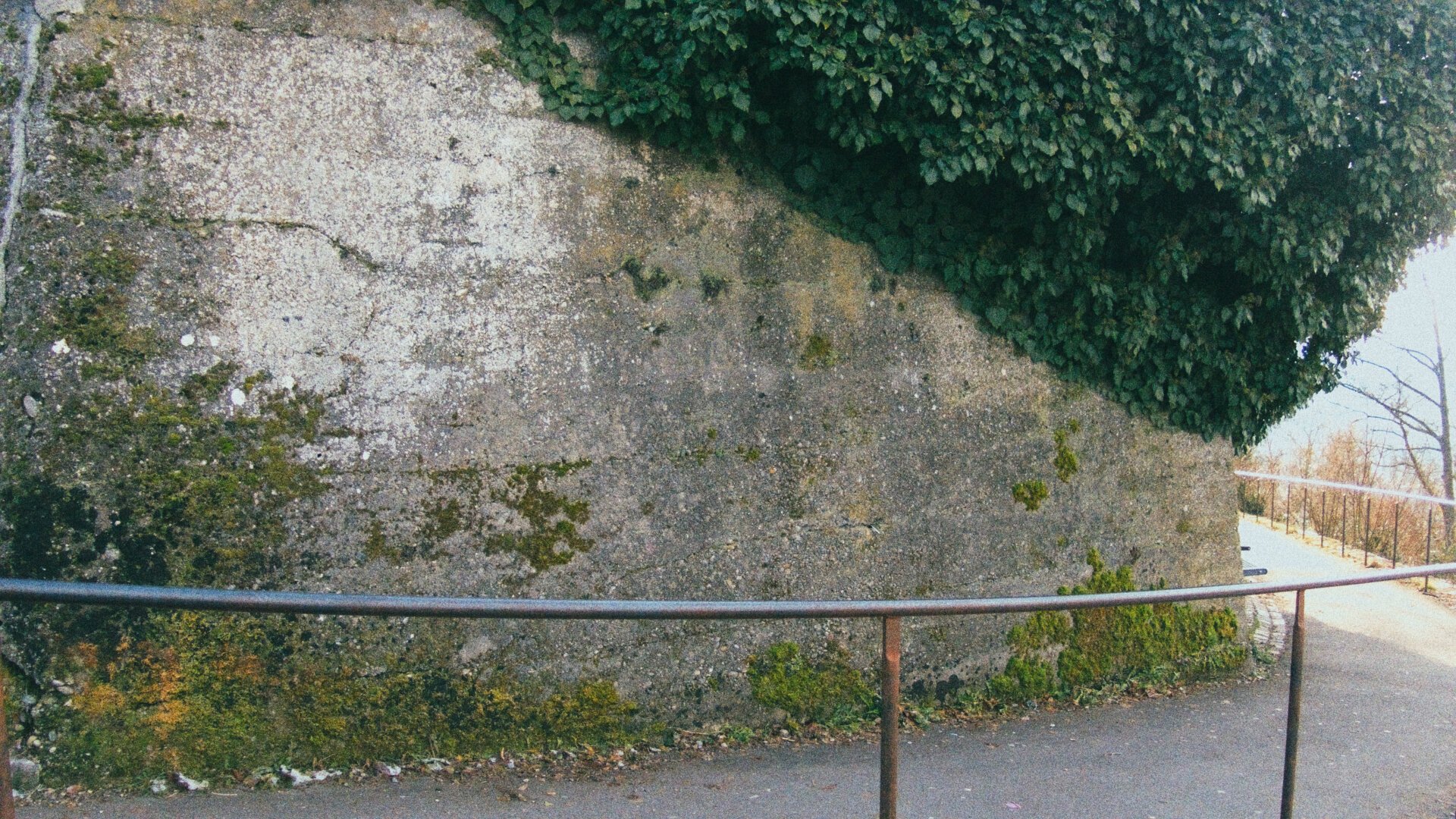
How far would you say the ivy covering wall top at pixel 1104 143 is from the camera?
4508 millimetres

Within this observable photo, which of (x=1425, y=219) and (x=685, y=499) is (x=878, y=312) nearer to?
(x=685, y=499)

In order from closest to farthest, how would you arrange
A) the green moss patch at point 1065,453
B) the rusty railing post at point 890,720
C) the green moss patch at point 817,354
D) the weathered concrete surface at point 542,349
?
the rusty railing post at point 890,720
the weathered concrete surface at point 542,349
the green moss patch at point 817,354
the green moss patch at point 1065,453

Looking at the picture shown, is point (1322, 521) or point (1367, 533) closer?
point (1367, 533)

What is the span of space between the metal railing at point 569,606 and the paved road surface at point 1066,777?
1528 millimetres

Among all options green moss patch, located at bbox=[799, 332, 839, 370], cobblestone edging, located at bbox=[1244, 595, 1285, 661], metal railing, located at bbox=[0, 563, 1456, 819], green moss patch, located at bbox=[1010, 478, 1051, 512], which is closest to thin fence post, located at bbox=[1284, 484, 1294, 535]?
cobblestone edging, located at bbox=[1244, 595, 1285, 661]

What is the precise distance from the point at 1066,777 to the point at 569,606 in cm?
316

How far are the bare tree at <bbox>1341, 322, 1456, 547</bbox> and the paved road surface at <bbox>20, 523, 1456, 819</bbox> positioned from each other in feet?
52.7

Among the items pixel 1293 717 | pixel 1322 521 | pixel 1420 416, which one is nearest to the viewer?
pixel 1293 717

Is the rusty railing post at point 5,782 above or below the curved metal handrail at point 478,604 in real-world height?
below

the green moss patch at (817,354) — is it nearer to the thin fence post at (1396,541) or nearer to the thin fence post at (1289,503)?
the thin fence post at (1396,541)

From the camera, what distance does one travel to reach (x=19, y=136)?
3.88m

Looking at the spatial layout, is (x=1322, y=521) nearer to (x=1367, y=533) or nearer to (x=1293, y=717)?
(x=1367, y=533)

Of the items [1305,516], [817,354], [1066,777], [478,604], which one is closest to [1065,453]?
[817,354]

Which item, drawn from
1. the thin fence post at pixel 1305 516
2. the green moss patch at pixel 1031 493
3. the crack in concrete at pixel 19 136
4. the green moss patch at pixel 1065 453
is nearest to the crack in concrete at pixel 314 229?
the crack in concrete at pixel 19 136
